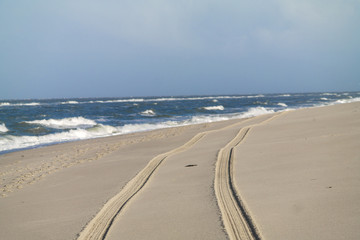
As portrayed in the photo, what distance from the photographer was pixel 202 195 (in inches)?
177

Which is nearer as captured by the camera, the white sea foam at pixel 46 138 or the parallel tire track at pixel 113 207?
the parallel tire track at pixel 113 207

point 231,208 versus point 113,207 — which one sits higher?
point 231,208

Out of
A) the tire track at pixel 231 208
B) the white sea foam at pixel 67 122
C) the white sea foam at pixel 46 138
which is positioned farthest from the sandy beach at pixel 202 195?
the white sea foam at pixel 67 122

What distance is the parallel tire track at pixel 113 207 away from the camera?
3.58 meters

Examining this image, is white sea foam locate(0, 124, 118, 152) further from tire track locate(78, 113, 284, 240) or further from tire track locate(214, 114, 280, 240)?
tire track locate(214, 114, 280, 240)

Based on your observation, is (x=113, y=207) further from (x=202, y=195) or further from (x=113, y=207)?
(x=202, y=195)

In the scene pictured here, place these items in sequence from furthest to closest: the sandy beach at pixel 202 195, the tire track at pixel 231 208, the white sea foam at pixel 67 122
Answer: the white sea foam at pixel 67 122 → the sandy beach at pixel 202 195 → the tire track at pixel 231 208

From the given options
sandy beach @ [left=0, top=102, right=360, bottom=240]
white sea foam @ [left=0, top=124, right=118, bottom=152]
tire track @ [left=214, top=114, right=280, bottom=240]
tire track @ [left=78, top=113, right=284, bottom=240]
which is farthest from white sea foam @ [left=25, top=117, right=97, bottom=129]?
tire track @ [left=214, top=114, right=280, bottom=240]

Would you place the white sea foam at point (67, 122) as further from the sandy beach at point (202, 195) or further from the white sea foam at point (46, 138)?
the sandy beach at point (202, 195)

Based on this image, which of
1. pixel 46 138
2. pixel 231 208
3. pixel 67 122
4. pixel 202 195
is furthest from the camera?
pixel 67 122

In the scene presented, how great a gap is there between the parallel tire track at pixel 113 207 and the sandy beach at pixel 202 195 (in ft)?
0.04

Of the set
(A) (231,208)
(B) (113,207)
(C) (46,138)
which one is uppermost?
(A) (231,208)

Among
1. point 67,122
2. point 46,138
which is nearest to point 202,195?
point 46,138

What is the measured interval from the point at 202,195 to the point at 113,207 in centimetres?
109
